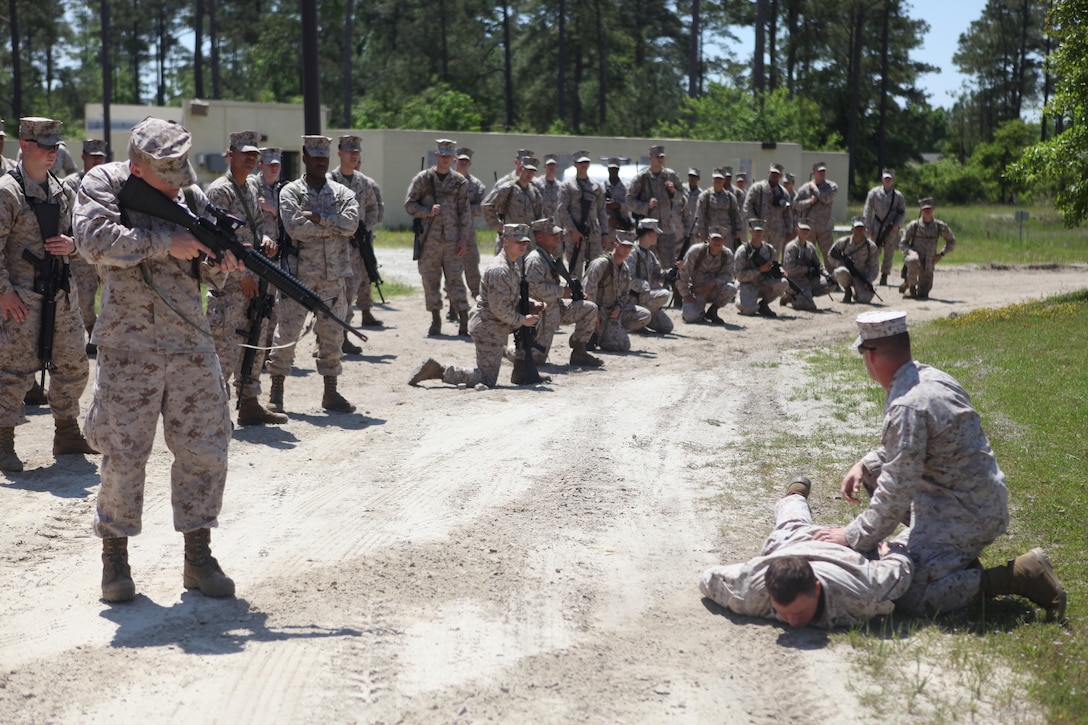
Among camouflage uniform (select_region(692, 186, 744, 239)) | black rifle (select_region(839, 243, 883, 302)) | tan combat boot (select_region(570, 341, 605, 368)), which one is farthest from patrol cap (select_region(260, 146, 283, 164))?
black rifle (select_region(839, 243, 883, 302))

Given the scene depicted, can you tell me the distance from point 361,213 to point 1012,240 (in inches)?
944

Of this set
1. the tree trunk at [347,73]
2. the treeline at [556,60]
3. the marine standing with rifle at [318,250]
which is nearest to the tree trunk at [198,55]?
the treeline at [556,60]

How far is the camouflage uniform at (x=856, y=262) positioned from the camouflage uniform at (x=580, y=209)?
4770 mm

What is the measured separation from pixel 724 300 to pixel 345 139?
6.35m

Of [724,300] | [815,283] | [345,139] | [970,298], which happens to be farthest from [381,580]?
[970,298]

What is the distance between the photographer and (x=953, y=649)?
5.07 meters

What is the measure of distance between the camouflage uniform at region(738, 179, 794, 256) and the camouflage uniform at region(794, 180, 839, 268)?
0.40 metres

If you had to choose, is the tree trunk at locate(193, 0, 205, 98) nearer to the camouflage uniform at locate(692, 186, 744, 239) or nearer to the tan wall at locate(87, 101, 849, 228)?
the tan wall at locate(87, 101, 849, 228)

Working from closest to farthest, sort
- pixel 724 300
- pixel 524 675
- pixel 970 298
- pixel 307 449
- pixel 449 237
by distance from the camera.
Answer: pixel 524 675 → pixel 307 449 → pixel 449 237 → pixel 724 300 → pixel 970 298

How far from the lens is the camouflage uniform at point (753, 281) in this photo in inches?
703

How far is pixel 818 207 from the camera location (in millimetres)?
22047

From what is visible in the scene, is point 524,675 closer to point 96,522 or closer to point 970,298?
point 96,522

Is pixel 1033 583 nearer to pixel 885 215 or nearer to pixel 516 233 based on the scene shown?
pixel 516 233

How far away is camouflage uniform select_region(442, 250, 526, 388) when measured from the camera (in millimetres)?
11523
